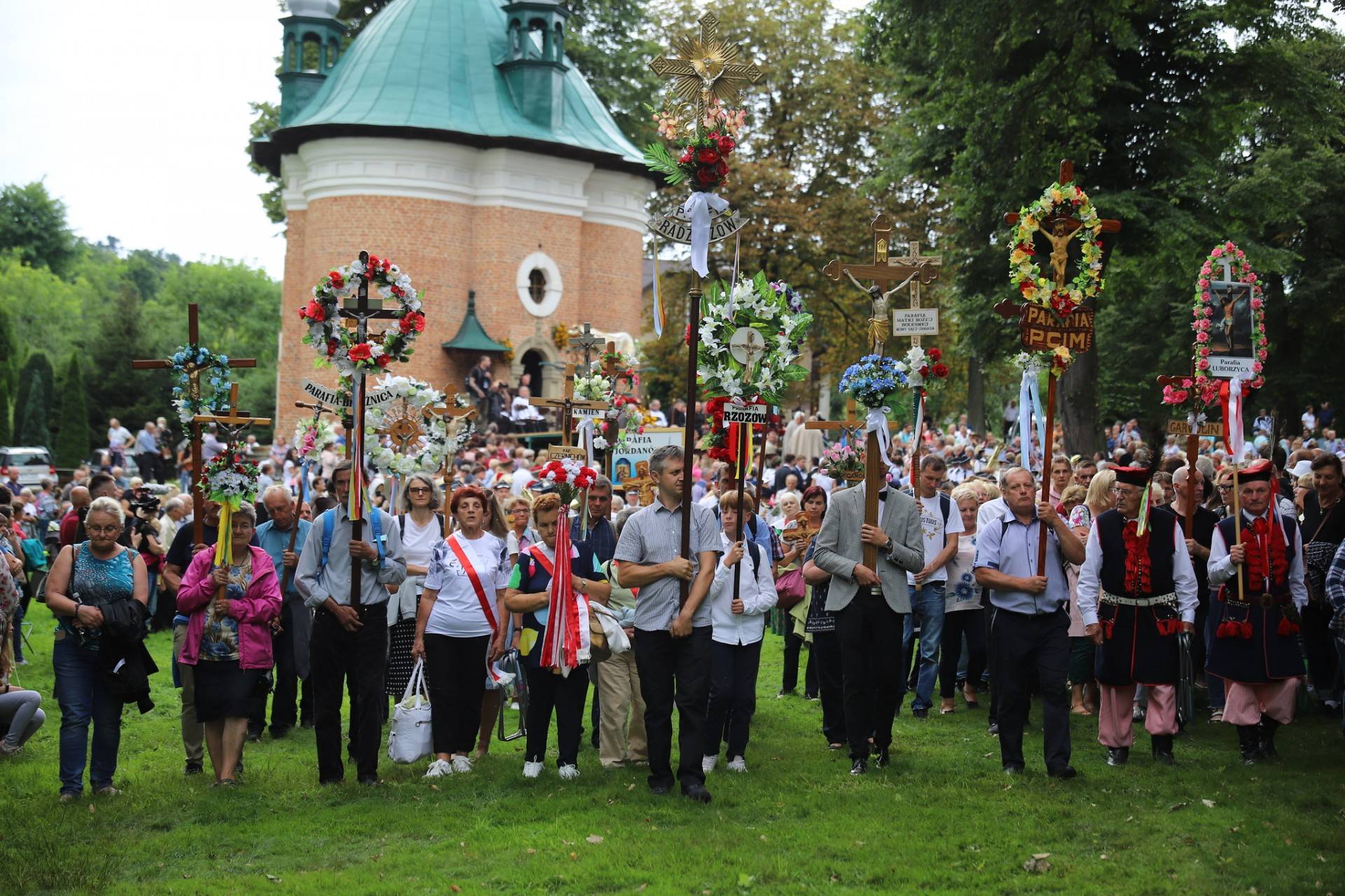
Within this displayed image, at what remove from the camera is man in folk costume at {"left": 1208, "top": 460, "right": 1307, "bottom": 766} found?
959 centimetres

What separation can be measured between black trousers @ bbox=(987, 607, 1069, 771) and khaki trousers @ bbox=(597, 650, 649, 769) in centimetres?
249

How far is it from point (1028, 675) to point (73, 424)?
3989cm

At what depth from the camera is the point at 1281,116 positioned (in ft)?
76.4

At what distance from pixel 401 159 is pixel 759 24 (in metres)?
11.5

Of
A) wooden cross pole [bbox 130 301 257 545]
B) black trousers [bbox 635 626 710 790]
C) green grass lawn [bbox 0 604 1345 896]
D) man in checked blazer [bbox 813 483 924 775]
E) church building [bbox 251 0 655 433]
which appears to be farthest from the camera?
church building [bbox 251 0 655 433]

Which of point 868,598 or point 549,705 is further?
point 549,705

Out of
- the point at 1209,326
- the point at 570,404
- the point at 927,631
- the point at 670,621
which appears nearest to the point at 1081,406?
the point at 1209,326

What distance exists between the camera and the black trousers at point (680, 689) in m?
8.82

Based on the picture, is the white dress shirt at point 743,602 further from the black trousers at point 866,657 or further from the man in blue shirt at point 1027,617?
the man in blue shirt at point 1027,617

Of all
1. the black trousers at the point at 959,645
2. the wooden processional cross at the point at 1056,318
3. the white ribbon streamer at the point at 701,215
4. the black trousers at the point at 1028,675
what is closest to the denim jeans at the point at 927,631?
the black trousers at the point at 959,645

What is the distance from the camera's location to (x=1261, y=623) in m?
9.68

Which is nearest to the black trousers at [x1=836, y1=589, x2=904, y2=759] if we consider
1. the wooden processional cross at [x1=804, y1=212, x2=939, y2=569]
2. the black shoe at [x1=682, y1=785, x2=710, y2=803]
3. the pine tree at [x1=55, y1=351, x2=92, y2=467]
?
the wooden processional cross at [x1=804, y1=212, x2=939, y2=569]

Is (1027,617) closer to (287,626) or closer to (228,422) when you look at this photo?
(228,422)

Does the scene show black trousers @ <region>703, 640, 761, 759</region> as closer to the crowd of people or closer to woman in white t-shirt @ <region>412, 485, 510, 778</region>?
the crowd of people
